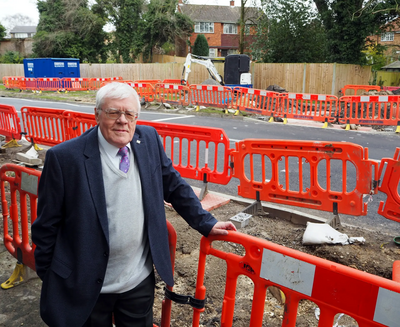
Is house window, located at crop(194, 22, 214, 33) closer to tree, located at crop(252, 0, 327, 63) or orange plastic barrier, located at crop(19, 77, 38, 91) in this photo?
tree, located at crop(252, 0, 327, 63)

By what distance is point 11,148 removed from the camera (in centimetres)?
966

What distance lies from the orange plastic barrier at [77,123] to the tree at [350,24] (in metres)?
21.3

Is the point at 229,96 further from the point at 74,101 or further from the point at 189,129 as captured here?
the point at 189,129

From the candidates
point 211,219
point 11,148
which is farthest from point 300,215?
point 11,148

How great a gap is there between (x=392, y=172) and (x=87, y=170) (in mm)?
4113

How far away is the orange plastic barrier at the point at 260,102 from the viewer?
1541 centimetres

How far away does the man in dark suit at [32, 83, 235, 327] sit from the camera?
2021 millimetres

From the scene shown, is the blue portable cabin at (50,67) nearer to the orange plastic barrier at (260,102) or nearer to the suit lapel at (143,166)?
the orange plastic barrier at (260,102)

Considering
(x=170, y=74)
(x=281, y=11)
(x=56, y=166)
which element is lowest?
(x=56, y=166)

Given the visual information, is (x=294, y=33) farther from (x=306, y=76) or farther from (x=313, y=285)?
(x=313, y=285)

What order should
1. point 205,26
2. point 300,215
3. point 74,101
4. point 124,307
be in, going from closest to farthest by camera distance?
1. point 124,307
2. point 300,215
3. point 74,101
4. point 205,26

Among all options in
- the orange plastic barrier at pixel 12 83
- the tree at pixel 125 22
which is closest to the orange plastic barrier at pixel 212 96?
the orange plastic barrier at pixel 12 83

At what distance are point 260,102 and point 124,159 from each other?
14277 mm

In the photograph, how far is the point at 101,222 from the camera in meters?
2.00
